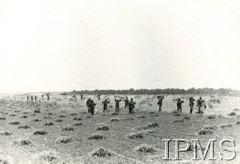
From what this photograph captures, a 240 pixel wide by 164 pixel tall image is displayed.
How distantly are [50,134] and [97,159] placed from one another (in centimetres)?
957

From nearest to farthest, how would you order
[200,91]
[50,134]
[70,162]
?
[70,162], [50,134], [200,91]

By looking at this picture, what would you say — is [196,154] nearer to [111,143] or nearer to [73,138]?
[111,143]

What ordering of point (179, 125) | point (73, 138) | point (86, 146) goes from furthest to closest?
point (179, 125), point (73, 138), point (86, 146)

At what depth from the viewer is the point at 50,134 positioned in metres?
24.3

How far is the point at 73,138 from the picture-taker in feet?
72.1

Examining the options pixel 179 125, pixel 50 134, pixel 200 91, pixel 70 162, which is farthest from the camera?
pixel 200 91

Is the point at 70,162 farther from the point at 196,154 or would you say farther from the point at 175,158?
the point at 196,154

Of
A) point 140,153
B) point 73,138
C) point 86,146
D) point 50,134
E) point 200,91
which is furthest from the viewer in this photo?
point 200,91

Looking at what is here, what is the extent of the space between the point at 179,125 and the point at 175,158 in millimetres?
12575

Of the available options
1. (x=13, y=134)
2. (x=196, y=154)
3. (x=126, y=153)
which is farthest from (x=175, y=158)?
(x=13, y=134)

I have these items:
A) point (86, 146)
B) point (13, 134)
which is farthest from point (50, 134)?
point (86, 146)

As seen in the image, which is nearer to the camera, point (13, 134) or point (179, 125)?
point (13, 134)

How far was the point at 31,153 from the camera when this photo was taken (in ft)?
57.0

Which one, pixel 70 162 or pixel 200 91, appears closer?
pixel 70 162
